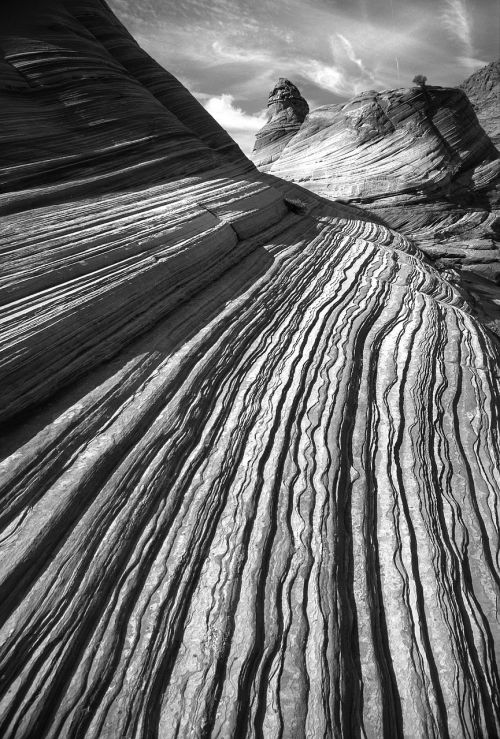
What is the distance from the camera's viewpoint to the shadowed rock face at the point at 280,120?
26.8 metres

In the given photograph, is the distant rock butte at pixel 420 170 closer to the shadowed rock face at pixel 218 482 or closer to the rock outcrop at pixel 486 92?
the shadowed rock face at pixel 218 482

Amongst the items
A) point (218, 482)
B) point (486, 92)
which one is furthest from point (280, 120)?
point (486, 92)

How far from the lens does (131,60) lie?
33.7ft

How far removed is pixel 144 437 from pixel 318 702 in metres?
2.20

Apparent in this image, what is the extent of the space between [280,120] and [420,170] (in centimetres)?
1793

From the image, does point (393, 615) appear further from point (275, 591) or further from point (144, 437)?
point (144, 437)

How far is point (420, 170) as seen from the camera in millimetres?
15039

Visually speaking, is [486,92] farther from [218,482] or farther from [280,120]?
[218,482]

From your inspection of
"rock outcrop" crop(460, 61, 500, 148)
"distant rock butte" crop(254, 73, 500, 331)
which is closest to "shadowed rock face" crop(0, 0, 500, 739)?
"distant rock butte" crop(254, 73, 500, 331)

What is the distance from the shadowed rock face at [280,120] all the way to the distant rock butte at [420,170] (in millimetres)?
9320

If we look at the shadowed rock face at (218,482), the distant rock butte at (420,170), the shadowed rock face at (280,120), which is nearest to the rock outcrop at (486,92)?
the shadowed rock face at (280,120)

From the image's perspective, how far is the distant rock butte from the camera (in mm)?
14203

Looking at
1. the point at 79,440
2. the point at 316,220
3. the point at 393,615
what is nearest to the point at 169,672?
the point at 393,615

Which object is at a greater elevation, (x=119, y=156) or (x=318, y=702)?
(x=119, y=156)
